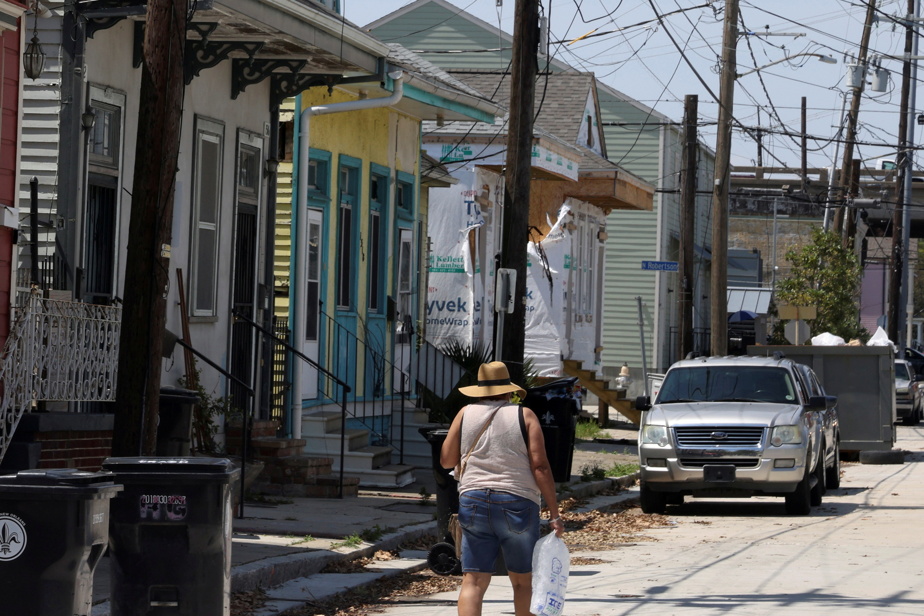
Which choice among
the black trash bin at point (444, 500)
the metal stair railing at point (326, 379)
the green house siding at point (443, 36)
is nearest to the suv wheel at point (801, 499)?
the metal stair railing at point (326, 379)

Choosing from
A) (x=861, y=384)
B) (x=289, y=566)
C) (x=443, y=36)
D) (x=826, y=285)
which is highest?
(x=443, y=36)

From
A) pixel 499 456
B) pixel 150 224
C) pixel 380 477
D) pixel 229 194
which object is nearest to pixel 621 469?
pixel 380 477

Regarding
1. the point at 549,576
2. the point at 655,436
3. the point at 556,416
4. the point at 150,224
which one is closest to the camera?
the point at 549,576

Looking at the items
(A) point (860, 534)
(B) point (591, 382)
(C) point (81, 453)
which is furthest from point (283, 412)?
(B) point (591, 382)

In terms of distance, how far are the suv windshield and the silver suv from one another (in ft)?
0.08

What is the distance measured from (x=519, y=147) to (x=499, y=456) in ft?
28.2

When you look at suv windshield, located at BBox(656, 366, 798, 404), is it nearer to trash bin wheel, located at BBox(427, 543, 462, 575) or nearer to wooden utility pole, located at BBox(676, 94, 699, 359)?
trash bin wheel, located at BBox(427, 543, 462, 575)

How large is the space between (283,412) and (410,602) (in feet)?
24.5

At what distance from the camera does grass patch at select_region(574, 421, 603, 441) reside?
28.0 m

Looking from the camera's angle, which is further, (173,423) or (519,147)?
(519,147)

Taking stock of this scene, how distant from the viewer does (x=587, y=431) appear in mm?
28609

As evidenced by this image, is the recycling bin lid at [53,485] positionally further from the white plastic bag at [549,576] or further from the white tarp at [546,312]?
the white tarp at [546,312]

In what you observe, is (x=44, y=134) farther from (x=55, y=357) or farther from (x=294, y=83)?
(x=294, y=83)

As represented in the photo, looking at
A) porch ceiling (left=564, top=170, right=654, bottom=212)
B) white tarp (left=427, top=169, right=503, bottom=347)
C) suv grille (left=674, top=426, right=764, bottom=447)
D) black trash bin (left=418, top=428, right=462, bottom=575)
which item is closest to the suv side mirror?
suv grille (left=674, top=426, right=764, bottom=447)
